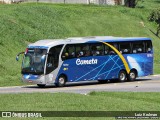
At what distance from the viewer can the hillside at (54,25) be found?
46.2 meters

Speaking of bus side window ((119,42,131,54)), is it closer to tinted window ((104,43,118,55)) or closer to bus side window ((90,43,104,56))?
tinted window ((104,43,118,55))

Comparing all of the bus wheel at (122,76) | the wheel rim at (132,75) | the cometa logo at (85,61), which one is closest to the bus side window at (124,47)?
the bus wheel at (122,76)

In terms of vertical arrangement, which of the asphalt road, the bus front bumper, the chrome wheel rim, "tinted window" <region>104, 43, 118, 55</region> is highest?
"tinted window" <region>104, 43, 118, 55</region>

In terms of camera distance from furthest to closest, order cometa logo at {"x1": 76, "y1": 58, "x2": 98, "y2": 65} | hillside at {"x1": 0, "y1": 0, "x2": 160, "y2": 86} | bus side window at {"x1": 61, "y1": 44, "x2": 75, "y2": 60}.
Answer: hillside at {"x1": 0, "y1": 0, "x2": 160, "y2": 86}
cometa logo at {"x1": 76, "y1": 58, "x2": 98, "y2": 65}
bus side window at {"x1": 61, "y1": 44, "x2": 75, "y2": 60}

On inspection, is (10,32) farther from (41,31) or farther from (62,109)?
(62,109)

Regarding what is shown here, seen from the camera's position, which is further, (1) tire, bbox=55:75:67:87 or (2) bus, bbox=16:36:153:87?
(1) tire, bbox=55:75:67:87

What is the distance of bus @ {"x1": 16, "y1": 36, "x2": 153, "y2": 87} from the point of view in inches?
1335

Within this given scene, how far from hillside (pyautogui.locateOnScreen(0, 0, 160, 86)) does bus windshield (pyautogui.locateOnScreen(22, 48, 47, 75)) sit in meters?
3.08

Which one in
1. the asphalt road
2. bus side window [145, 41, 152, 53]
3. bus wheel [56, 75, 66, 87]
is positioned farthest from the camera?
bus side window [145, 41, 152, 53]

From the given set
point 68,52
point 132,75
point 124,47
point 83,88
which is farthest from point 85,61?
point 132,75

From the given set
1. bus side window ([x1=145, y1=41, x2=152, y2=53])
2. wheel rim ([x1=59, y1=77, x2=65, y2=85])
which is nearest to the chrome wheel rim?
bus side window ([x1=145, y1=41, x2=152, y2=53])

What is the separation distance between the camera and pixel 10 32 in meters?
51.4

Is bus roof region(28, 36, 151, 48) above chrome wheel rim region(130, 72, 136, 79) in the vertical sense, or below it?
above

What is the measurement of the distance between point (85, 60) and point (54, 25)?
24908 millimetres
